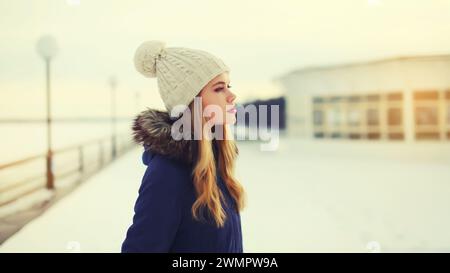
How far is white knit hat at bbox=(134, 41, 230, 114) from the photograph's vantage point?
1.00 m

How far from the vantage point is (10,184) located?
110 inches

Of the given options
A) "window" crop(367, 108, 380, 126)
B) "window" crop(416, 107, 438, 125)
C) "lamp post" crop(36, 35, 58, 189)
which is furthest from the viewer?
"window" crop(367, 108, 380, 126)

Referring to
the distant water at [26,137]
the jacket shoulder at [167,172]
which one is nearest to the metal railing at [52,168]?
the distant water at [26,137]

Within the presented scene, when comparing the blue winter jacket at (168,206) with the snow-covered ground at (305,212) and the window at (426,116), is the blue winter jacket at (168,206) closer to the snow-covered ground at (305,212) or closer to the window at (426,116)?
the snow-covered ground at (305,212)

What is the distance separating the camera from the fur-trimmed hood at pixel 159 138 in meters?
0.91

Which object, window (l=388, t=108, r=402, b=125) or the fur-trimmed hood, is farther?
window (l=388, t=108, r=402, b=125)

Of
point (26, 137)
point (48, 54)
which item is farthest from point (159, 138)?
point (26, 137)

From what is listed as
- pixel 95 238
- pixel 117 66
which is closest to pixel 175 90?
pixel 95 238

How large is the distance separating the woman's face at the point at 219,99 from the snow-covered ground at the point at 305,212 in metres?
1.58

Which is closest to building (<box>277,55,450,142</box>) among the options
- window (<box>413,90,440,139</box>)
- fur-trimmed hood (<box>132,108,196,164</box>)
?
window (<box>413,90,440,139</box>)

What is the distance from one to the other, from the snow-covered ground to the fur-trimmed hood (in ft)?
5.01

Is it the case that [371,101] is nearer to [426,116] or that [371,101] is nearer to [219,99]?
[426,116]

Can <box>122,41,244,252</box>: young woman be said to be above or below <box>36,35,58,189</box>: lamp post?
below

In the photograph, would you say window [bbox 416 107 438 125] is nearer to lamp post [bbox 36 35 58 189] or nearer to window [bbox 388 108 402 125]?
window [bbox 388 108 402 125]
